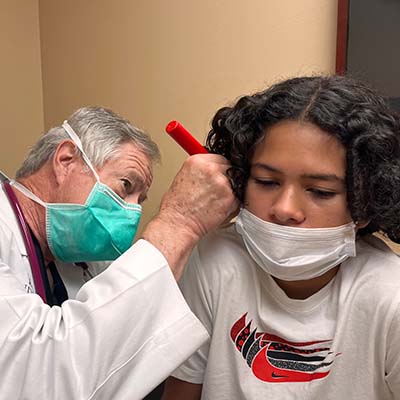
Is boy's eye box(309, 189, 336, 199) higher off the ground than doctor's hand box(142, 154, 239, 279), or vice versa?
boy's eye box(309, 189, 336, 199)

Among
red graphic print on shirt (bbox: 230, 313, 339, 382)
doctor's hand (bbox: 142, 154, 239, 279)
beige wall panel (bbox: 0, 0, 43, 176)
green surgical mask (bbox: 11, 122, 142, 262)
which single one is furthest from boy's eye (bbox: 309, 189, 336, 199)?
beige wall panel (bbox: 0, 0, 43, 176)

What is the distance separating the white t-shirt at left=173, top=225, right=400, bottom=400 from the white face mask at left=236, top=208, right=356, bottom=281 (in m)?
0.07

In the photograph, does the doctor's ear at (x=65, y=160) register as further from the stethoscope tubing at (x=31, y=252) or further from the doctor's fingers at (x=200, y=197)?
the doctor's fingers at (x=200, y=197)

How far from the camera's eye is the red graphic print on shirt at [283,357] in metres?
0.71

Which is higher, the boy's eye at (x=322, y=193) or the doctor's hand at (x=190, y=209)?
the boy's eye at (x=322, y=193)

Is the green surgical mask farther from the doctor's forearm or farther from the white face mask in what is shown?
the white face mask

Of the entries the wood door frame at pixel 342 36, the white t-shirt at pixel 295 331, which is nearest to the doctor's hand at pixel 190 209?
the white t-shirt at pixel 295 331

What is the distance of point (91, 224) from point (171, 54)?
2.36 ft

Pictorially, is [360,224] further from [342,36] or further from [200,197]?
[342,36]

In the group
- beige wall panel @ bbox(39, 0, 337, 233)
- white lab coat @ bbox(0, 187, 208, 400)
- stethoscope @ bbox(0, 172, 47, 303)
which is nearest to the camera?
white lab coat @ bbox(0, 187, 208, 400)

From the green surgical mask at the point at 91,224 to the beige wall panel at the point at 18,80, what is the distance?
821 mm

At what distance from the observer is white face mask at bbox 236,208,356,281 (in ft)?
2.24

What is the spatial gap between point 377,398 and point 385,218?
0.97 feet

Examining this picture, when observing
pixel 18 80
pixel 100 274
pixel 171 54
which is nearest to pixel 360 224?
pixel 100 274
